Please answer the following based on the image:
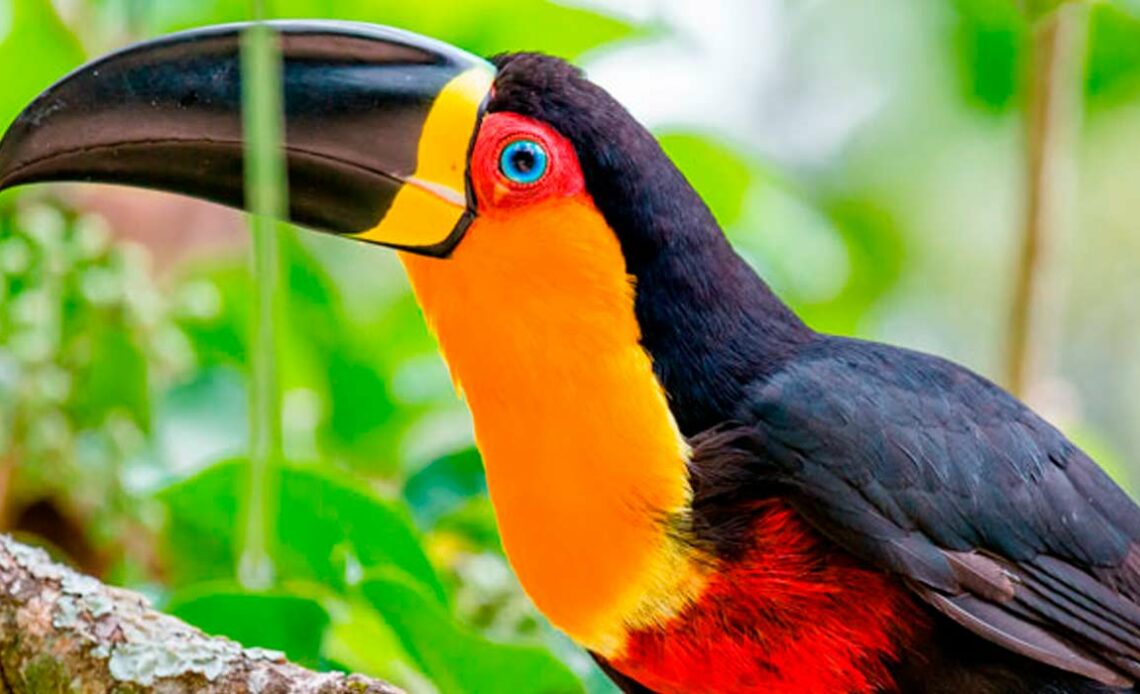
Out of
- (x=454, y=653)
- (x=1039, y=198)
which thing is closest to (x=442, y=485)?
(x=454, y=653)

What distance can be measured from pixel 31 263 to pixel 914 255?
3037mm

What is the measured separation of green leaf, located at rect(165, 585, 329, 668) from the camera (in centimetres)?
160

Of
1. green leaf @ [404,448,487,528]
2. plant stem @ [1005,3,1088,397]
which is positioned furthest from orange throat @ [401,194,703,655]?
plant stem @ [1005,3,1088,397]

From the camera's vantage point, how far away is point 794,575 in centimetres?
163

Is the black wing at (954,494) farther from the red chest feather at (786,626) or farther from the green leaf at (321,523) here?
the green leaf at (321,523)

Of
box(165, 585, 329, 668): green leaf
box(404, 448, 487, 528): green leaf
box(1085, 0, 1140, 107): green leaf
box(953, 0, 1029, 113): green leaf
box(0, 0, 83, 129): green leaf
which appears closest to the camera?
box(165, 585, 329, 668): green leaf

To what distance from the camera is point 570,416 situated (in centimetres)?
165

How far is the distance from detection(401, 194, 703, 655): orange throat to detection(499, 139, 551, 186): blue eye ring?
0.03 meters

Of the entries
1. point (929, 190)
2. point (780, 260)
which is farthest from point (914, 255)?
point (780, 260)

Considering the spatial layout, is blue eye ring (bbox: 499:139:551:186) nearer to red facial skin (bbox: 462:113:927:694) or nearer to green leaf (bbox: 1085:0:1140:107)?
red facial skin (bbox: 462:113:927:694)

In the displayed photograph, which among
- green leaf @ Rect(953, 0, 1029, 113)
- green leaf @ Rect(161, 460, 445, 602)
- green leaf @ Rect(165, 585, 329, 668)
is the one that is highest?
green leaf @ Rect(953, 0, 1029, 113)

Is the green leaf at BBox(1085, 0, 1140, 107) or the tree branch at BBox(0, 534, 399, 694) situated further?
the green leaf at BBox(1085, 0, 1140, 107)

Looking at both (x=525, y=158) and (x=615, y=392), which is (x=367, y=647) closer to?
(x=615, y=392)

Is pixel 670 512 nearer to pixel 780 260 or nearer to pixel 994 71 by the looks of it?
pixel 780 260
